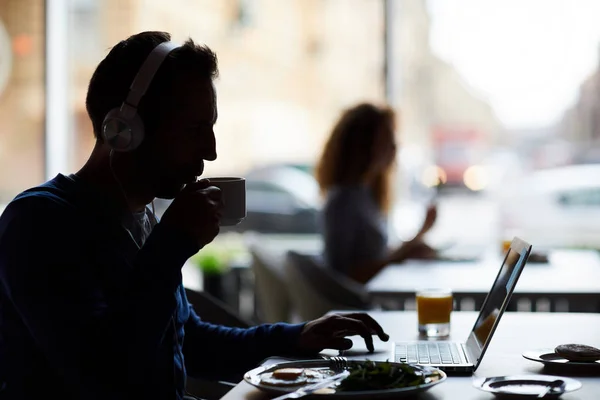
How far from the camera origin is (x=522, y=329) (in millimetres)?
1920

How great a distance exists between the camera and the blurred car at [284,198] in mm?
5023

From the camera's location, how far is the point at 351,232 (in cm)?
362

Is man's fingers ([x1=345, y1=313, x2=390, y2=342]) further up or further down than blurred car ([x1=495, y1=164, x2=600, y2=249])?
further down

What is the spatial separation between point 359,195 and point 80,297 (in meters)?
Answer: 2.40

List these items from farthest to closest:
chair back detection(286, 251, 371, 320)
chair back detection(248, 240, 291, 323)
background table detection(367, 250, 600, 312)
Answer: chair back detection(248, 240, 291, 323)
chair back detection(286, 251, 371, 320)
background table detection(367, 250, 600, 312)

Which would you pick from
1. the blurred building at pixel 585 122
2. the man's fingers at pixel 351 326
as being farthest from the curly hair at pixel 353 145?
the man's fingers at pixel 351 326

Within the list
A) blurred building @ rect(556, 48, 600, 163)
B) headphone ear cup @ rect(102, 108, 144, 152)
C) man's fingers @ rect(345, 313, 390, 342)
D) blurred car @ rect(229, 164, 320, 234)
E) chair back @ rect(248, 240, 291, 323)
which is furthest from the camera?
blurred car @ rect(229, 164, 320, 234)

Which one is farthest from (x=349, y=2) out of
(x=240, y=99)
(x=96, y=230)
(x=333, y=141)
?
(x=96, y=230)

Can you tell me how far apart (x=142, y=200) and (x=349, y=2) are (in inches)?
137

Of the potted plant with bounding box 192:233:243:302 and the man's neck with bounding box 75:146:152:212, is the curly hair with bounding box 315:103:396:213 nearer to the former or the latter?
the potted plant with bounding box 192:233:243:302

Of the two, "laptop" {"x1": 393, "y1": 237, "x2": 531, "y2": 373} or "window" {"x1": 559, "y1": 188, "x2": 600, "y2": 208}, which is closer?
"laptop" {"x1": 393, "y1": 237, "x2": 531, "y2": 373}

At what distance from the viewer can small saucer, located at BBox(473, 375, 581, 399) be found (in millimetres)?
1270

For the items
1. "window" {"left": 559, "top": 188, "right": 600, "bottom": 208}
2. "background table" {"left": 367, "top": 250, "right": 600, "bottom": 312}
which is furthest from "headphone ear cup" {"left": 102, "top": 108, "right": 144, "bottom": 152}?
"window" {"left": 559, "top": 188, "right": 600, "bottom": 208}

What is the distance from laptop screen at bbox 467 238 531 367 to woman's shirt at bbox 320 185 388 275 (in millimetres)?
1850
